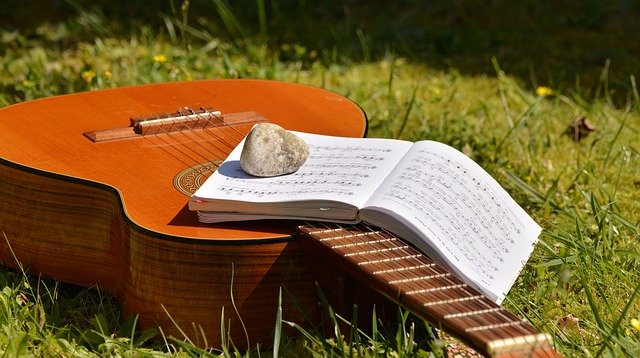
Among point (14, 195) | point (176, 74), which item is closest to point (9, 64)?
point (176, 74)

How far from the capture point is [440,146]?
7.16ft

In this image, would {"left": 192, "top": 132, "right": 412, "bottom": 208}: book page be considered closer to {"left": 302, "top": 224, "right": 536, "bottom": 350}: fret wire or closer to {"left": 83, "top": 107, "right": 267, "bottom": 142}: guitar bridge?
{"left": 302, "top": 224, "right": 536, "bottom": 350}: fret wire

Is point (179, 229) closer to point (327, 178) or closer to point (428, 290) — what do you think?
point (327, 178)

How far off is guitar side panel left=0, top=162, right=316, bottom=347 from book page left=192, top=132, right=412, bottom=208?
111 mm

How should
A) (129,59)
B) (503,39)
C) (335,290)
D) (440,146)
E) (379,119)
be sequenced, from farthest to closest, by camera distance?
(503,39), (129,59), (379,119), (440,146), (335,290)

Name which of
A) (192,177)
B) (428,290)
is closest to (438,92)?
(192,177)

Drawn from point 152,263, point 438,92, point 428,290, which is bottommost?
point 438,92

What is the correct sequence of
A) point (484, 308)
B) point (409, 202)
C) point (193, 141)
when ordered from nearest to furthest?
point (484, 308), point (409, 202), point (193, 141)

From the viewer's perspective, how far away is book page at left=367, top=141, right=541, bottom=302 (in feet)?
6.25

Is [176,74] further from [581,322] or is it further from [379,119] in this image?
[581,322]

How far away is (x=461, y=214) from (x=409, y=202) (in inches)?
5.3

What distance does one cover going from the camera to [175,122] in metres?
2.54

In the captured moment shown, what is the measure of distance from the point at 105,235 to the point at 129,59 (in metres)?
1.72

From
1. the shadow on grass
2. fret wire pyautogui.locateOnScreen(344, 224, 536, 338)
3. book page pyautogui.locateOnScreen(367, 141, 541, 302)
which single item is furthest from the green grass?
fret wire pyautogui.locateOnScreen(344, 224, 536, 338)
